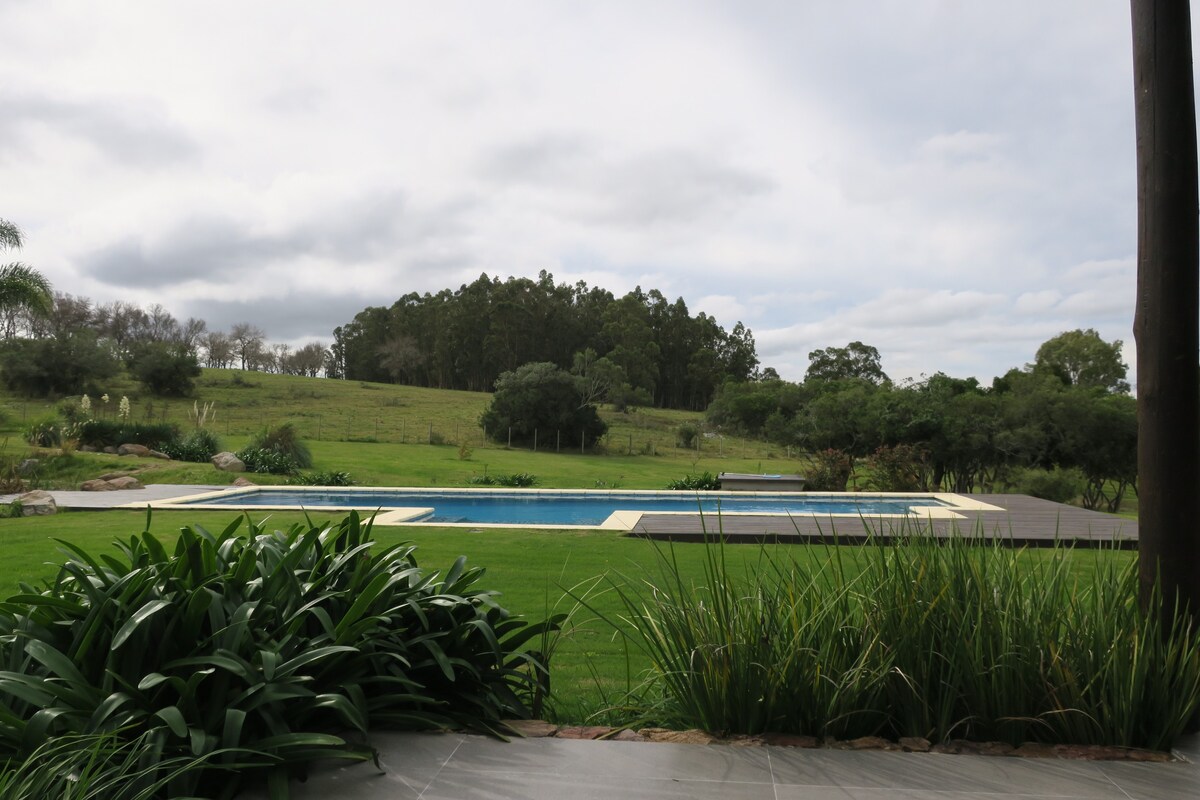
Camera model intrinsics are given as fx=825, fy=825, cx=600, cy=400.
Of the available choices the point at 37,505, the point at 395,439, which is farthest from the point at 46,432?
the point at 395,439

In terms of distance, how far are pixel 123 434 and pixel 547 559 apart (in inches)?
537

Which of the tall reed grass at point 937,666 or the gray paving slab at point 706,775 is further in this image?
the tall reed grass at point 937,666

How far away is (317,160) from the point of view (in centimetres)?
1049

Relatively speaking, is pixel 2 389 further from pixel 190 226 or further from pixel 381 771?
pixel 381 771

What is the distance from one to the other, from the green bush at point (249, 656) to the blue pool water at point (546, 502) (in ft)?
29.8

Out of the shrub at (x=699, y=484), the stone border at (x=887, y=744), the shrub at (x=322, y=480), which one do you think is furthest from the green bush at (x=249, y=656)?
the shrub at (x=699, y=484)

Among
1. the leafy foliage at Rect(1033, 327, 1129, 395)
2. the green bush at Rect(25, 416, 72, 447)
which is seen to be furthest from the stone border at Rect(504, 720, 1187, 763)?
the leafy foliage at Rect(1033, 327, 1129, 395)

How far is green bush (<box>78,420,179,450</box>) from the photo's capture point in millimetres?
16672

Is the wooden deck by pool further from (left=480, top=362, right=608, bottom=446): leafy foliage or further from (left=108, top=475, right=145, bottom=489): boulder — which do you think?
(left=480, top=362, right=608, bottom=446): leafy foliage

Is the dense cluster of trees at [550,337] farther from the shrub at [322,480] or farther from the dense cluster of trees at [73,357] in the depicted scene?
the shrub at [322,480]

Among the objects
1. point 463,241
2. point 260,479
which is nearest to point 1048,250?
point 260,479

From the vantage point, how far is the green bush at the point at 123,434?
1667cm

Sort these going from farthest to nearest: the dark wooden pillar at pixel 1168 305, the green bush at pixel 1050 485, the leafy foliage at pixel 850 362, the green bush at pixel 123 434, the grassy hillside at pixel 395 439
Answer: the leafy foliage at pixel 850 362 → the green bush at pixel 1050 485 → the grassy hillside at pixel 395 439 → the green bush at pixel 123 434 → the dark wooden pillar at pixel 1168 305

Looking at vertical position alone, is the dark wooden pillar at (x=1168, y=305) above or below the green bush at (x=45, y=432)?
above
